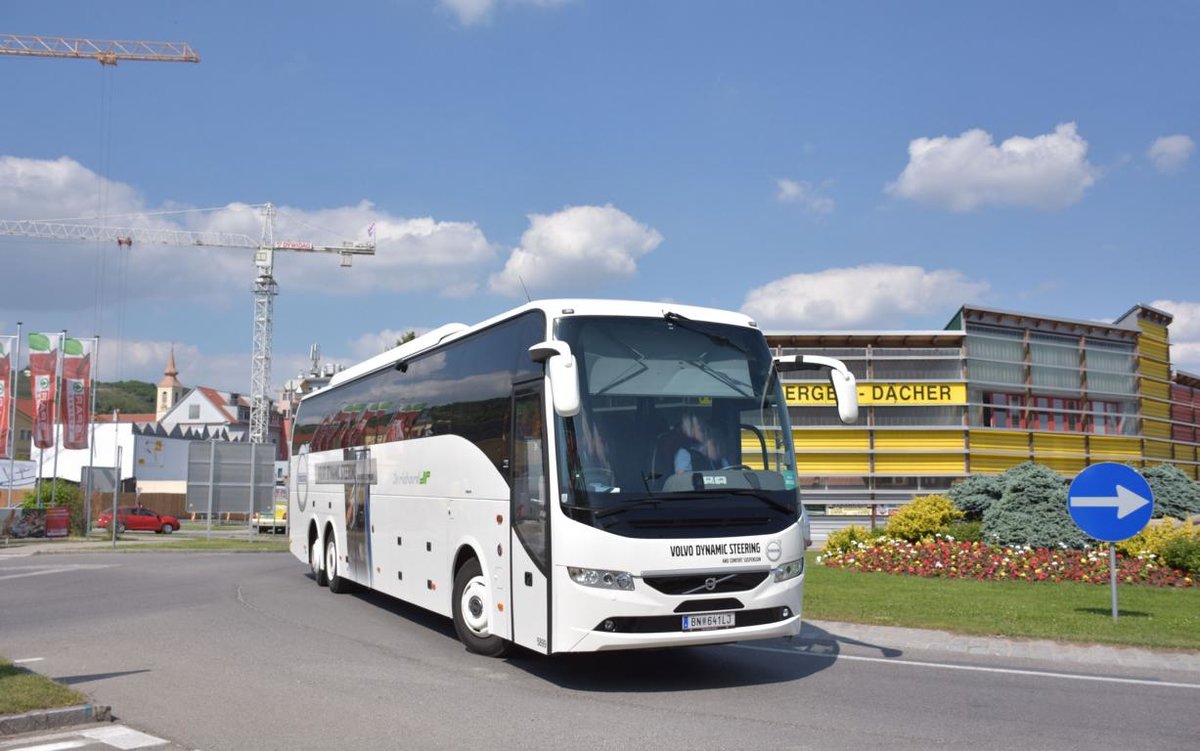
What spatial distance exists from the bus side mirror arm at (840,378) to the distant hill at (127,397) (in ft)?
552

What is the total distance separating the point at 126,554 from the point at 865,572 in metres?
21.7

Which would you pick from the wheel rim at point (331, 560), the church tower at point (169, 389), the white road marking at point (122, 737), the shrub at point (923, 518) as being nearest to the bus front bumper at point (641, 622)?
the white road marking at point (122, 737)

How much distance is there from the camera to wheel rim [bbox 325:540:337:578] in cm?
1708

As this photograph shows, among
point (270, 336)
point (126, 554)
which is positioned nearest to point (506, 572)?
point (126, 554)

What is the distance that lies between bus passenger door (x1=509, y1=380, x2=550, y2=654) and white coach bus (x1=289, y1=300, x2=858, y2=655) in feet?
0.07

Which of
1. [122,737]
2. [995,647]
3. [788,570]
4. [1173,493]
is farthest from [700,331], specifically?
[1173,493]

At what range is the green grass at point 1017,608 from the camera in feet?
37.3

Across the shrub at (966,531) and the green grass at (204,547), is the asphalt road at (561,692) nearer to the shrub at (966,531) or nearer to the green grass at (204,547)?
the shrub at (966,531)

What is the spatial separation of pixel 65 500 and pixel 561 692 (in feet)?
124

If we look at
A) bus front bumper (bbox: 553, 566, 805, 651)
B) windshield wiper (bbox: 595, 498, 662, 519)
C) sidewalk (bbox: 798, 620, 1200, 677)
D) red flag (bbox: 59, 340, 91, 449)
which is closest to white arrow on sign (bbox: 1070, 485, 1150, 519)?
sidewalk (bbox: 798, 620, 1200, 677)

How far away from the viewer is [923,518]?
1983cm

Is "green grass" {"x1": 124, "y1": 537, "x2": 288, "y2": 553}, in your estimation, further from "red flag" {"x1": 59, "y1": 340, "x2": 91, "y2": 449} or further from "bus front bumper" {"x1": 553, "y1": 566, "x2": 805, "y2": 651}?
"bus front bumper" {"x1": 553, "y1": 566, "x2": 805, "y2": 651}

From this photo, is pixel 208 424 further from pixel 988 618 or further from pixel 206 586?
pixel 988 618

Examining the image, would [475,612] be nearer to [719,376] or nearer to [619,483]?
[619,483]
